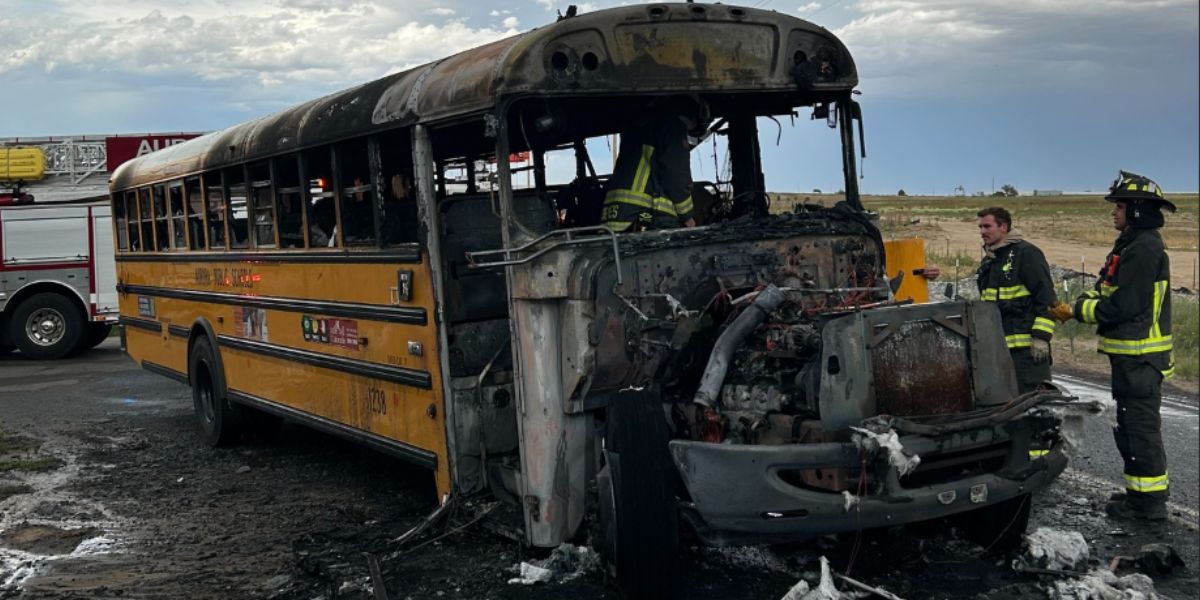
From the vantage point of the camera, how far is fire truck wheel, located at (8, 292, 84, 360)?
54.6 feet

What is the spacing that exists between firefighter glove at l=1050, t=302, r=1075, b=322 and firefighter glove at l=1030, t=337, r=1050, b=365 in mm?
168

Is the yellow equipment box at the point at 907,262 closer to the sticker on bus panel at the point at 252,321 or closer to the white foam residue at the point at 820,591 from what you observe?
the white foam residue at the point at 820,591

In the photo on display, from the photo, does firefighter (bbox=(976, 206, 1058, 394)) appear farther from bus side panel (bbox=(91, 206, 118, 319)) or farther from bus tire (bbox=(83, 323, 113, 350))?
bus tire (bbox=(83, 323, 113, 350))

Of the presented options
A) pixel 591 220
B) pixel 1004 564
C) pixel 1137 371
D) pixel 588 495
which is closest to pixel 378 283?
pixel 591 220

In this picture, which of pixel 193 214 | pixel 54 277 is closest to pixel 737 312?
pixel 193 214

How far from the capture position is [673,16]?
18.4 ft

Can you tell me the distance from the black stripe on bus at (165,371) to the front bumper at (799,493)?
689 cm

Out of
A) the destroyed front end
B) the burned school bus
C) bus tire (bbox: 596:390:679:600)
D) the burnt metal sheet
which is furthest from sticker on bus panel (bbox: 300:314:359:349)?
the burnt metal sheet

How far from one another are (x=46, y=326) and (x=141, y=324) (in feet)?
21.7

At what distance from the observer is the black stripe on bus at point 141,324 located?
1078 cm

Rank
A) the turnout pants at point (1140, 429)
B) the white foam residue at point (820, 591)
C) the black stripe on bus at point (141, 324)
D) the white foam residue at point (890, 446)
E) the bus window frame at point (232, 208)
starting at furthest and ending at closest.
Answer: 1. the black stripe on bus at point (141, 324)
2. the bus window frame at point (232, 208)
3. the turnout pants at point (1140, 429)
4. the white foam residue at point (820, 591)
5. the white foam residue at point (890, 446)

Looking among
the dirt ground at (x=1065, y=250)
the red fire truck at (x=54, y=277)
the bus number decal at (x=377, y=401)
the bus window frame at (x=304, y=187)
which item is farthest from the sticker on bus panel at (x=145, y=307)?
the dirt ground at (x=1065, y=250)

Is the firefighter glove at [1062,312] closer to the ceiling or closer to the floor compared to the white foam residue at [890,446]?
closer to the ceiling

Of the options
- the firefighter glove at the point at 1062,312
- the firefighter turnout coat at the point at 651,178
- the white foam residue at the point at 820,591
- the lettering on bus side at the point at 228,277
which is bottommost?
the white foam residue at the point at 820,591
